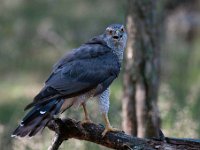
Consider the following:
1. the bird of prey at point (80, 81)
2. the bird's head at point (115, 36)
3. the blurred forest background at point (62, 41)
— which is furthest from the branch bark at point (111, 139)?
the blurred forest background at point (62, 41)

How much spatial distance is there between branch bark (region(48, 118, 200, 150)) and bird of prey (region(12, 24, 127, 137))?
0.09 meters

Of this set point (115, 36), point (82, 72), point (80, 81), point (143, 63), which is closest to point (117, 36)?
point (115, 36)

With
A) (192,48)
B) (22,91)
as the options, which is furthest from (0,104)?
(192,48)

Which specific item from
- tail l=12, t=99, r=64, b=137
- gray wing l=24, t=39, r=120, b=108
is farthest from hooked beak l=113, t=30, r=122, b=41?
tail l=12, t=99, r=64, b=137

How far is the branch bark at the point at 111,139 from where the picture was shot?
5695 mm

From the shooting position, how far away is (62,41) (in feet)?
40.7

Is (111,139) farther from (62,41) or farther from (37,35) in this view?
(37,35)

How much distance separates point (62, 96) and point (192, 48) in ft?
25.7

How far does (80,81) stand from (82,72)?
14cm

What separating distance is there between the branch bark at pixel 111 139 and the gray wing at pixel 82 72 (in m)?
0.32

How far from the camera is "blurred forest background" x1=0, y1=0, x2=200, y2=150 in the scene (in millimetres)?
10945

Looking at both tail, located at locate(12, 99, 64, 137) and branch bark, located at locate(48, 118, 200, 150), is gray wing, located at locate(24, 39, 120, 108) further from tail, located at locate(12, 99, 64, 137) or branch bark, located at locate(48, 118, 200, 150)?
branch bark, located at locate(48, 118, 200, 150)

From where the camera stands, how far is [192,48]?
13.3 m

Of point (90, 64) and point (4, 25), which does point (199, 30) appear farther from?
point (90, 64)
